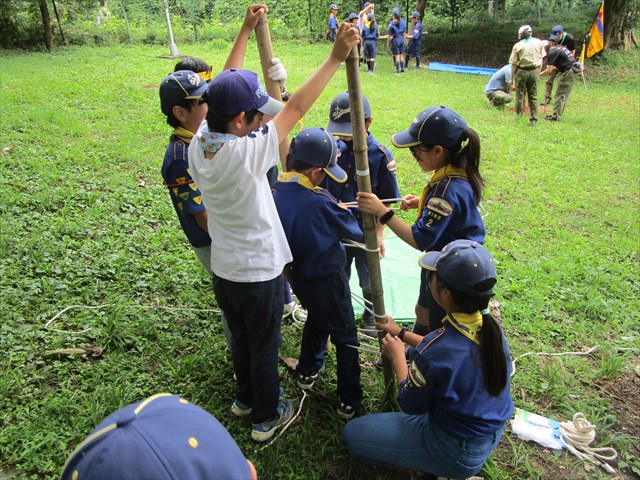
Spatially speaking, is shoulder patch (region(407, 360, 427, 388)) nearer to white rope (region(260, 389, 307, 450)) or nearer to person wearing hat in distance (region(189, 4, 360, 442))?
person wearing hat in distance (region(189, 4, 360, 442))

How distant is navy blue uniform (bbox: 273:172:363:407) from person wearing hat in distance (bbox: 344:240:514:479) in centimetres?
53

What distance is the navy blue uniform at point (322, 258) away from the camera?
236cm

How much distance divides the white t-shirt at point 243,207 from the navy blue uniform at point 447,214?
0.72 meters

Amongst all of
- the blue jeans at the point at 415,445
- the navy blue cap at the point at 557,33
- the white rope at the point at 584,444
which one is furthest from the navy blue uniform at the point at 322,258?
the navy blue cap at the point at 557,33

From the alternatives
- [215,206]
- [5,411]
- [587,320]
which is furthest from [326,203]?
[587,320]

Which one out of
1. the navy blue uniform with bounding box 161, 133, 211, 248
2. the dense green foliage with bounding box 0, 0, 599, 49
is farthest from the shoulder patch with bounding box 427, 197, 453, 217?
the dense green foliage with bounding box 0, 0, 599, 49

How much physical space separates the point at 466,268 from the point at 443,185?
71cm

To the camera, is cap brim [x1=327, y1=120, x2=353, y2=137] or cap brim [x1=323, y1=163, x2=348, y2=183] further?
cap brim [x1=327, y1=120, x2=353, y2=137]

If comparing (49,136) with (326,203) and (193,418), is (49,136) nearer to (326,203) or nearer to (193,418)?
(326,203)

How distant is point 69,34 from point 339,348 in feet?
59.4

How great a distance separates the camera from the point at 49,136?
21.7 feet

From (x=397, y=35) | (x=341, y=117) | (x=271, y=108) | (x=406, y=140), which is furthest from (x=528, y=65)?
(x=271, y=108)

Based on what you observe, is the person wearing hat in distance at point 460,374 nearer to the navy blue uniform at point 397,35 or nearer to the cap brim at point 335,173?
the cap brim at point 335,173

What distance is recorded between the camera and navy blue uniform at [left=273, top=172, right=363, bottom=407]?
7.75 ft
